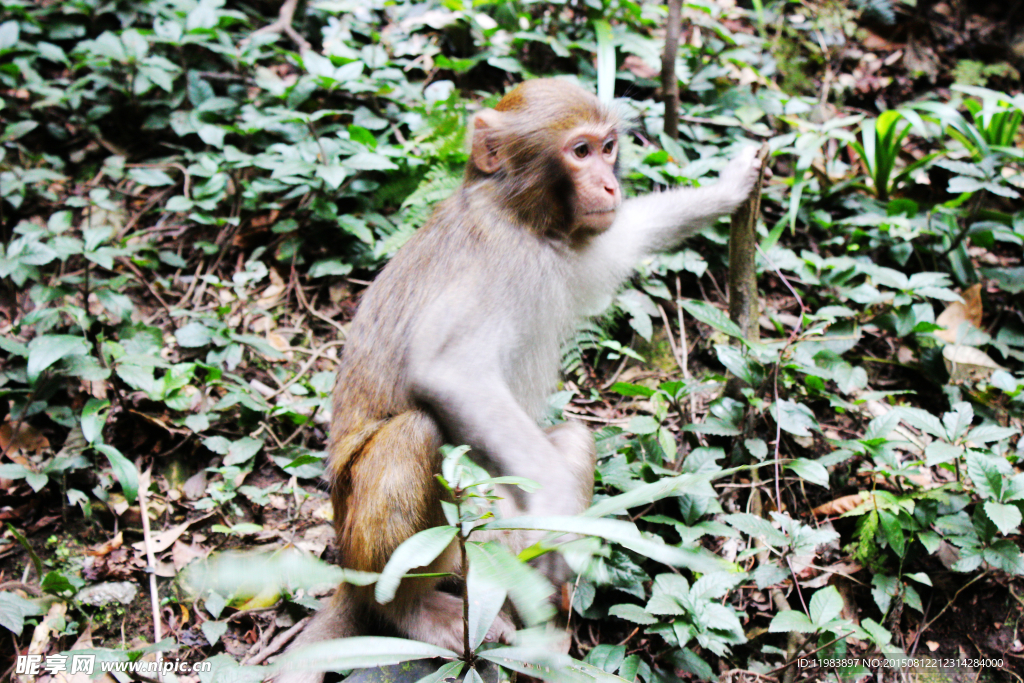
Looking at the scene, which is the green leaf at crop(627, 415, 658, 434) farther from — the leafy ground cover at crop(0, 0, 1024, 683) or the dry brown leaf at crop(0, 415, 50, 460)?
the dry brown leaf at crop(0, 415, 50, 460)

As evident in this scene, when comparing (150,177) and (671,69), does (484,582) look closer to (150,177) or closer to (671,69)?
(671,69)

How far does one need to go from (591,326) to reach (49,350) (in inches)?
121

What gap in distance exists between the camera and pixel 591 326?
4324mm

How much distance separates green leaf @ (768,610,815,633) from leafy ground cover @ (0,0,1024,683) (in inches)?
0.8

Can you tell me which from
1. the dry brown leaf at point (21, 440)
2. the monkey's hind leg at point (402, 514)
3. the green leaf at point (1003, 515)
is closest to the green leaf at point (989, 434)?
the green leaf at point (1003, 515)

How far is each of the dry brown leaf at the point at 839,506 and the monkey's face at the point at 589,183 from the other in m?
1.87

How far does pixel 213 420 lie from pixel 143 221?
225 centimetres

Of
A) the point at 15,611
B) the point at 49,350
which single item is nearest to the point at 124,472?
the point at 15,611

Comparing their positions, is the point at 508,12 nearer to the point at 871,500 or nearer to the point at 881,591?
the point at 871,500

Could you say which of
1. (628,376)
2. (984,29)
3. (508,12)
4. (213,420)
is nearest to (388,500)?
(213,420)

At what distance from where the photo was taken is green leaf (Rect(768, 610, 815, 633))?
2.84 metres

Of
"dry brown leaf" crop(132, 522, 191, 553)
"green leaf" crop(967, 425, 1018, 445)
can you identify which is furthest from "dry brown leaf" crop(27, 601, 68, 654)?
"green leaf" crop(967, 425, 1018, 445)

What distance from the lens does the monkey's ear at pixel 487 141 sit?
130 inches

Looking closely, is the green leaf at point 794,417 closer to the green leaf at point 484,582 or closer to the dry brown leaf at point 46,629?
the green leaf at point 484,582
